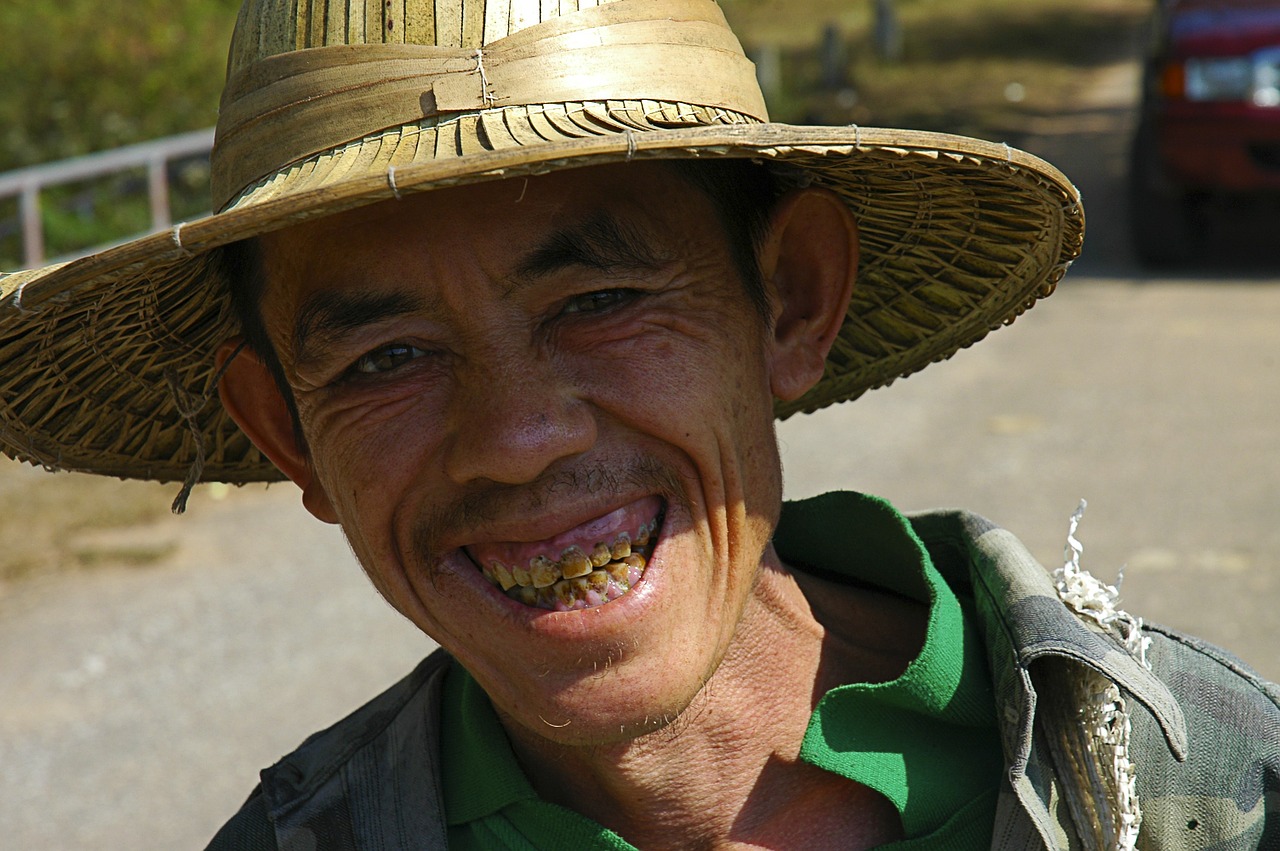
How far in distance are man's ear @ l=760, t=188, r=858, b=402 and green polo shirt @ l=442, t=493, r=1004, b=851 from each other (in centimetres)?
34

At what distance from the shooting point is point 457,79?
1.54 m

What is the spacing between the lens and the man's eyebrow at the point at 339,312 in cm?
164

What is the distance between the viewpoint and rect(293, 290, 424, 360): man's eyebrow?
1.64 metres

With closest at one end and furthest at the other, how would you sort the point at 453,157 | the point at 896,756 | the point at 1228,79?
the point at 453,157
the point at 896,756
the point at 1228,79

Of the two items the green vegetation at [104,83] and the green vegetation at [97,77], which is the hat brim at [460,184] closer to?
the green vegetation at [104,83]

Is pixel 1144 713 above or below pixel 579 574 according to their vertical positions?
below

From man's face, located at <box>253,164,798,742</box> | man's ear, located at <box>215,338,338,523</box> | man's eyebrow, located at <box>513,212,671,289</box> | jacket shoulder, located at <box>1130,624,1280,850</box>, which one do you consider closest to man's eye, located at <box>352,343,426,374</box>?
man's face, located at <box>253,164,798,742</box>

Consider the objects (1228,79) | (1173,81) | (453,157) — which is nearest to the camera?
(453,157)

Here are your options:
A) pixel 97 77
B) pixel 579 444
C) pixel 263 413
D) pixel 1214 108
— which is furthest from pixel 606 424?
pixel 97 77

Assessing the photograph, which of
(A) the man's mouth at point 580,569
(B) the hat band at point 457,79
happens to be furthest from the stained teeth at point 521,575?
(B) the hat band at point 457,79

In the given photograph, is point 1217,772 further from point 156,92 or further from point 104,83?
point 104,83

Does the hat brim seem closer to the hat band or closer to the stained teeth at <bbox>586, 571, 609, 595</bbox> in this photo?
the hat band

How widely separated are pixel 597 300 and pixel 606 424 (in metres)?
0.15

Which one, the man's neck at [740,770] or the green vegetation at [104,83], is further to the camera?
the green vegetation at [104,83]
